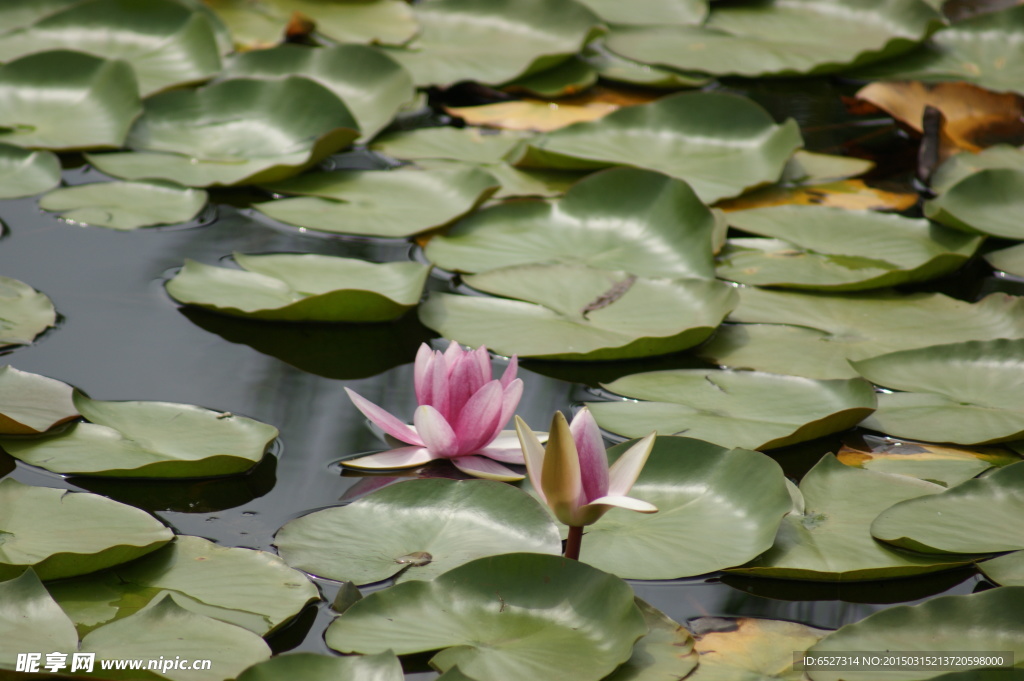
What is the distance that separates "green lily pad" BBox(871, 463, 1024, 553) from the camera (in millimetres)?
1154

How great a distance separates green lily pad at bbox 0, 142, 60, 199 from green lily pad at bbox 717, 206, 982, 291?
4.79 ft

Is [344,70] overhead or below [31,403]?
overhead

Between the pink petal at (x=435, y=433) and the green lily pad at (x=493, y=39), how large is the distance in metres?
1.58

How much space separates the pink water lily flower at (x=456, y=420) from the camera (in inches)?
50.5

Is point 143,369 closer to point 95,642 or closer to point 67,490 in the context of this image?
point 67,490

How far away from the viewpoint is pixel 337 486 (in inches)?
49.9

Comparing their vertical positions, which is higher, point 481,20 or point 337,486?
point 481,20

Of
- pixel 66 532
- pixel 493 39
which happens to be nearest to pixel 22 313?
pixel 66 532

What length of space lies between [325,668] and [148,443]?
52 cm

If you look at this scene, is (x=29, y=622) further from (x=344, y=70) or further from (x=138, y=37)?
(x=138, y=37)

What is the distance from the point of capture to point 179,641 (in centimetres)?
95

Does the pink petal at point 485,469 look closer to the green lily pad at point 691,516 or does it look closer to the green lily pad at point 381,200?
the green lily pad at point 691,516

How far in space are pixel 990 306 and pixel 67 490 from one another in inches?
61.7

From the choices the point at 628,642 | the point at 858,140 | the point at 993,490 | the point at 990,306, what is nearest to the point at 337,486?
the point at 628,642
